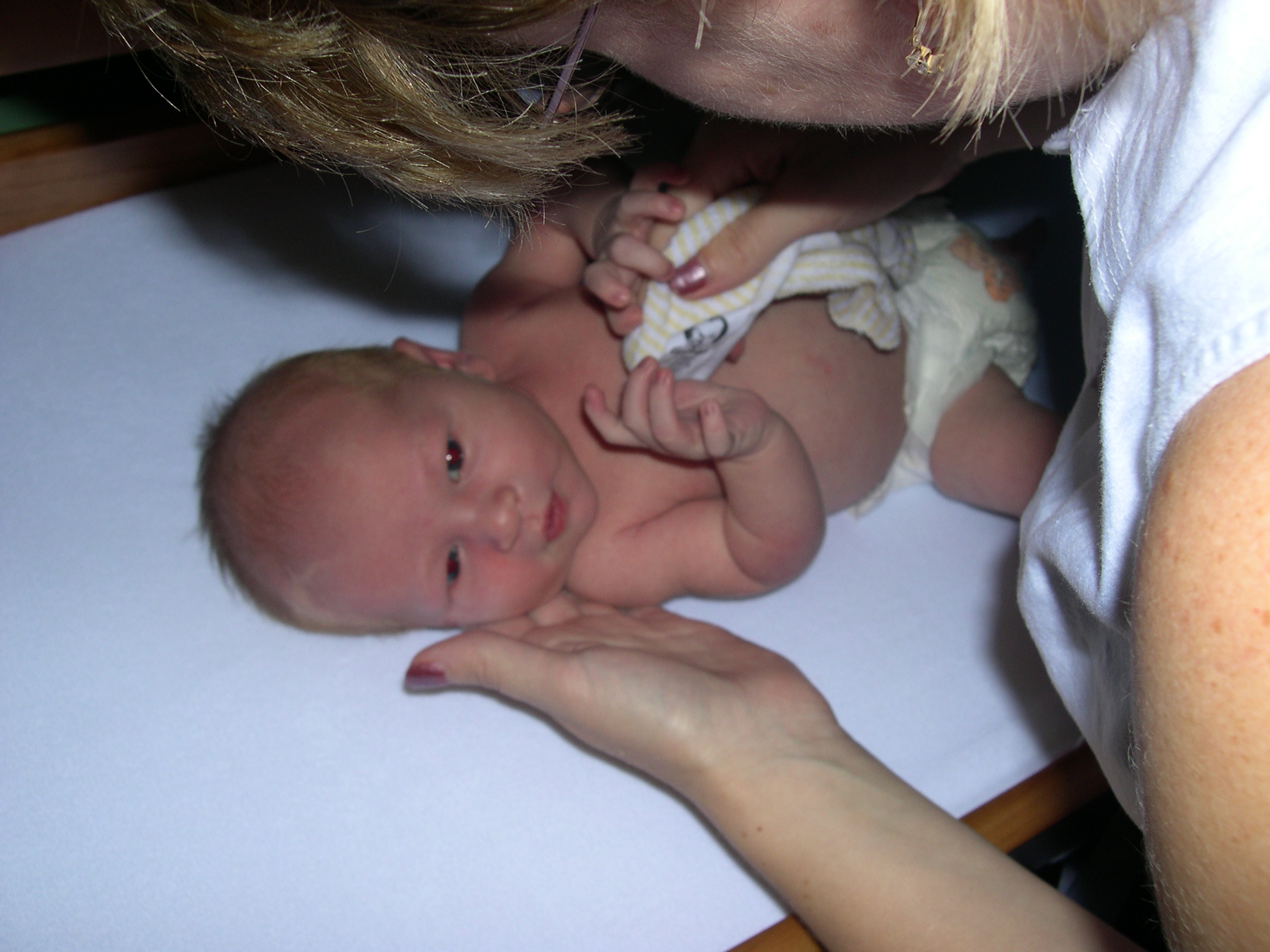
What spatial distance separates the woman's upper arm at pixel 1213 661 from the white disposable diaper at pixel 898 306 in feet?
2.07

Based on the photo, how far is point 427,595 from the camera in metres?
0.95

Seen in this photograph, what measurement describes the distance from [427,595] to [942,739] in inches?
21.9

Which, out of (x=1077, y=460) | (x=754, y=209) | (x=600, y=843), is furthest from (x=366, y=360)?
(x=1077, y=460)

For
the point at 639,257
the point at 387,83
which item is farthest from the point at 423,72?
the point at 639,257

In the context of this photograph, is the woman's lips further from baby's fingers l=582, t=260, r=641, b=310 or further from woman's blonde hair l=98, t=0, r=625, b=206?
woman's blonde hair l=98, t=0, r=625, b=206

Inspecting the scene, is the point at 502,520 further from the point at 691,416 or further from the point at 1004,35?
the point at 1004,35

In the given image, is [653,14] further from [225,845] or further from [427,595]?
[225,845]

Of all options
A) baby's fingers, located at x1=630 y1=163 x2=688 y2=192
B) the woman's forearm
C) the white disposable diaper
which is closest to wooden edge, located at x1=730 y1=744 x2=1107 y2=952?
the woman's forearm

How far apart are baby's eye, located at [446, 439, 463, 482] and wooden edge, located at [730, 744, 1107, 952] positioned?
0.60 m

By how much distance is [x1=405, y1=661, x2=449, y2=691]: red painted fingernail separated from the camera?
906 mm

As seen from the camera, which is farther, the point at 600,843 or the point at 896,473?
the point at 896,473

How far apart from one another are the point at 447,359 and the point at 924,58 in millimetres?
711

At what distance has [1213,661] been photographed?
1.13ft

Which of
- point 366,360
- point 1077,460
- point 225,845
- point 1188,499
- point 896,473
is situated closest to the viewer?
point 1188,499
